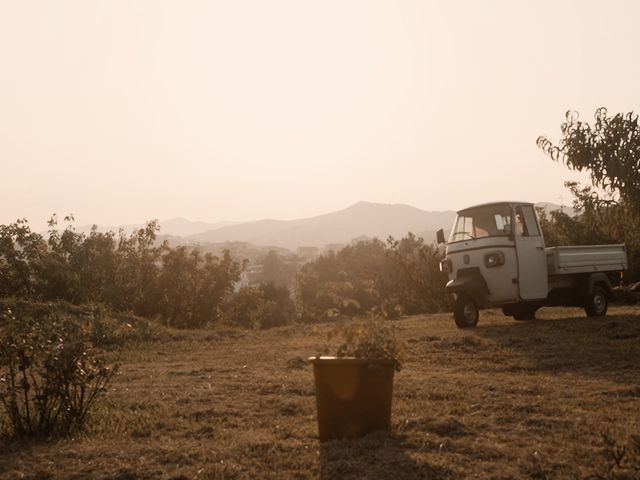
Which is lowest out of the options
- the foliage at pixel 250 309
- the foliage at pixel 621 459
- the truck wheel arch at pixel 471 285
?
the foliage at pixel 250 309

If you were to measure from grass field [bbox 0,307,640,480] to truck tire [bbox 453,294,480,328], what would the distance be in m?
2.88

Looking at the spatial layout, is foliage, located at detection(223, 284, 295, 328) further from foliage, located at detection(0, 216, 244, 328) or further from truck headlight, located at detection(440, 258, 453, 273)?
truck headlight, located at detection(440, 258, 453, 273)

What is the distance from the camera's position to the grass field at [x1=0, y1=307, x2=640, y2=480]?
17.6 ft

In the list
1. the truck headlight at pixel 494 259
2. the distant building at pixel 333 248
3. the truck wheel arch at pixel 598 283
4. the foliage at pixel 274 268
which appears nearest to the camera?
the truck headlight at pixel 494 259

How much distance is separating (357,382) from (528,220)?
34.7ft

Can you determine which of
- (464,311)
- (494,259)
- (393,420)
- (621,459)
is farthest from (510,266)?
(621,459)

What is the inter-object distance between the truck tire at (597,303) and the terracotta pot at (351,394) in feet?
38.3

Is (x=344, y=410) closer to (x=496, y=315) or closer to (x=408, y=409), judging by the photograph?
(x=408, y=409)

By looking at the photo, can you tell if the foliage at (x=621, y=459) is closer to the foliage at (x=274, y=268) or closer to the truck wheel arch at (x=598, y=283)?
the truck wheel arch at (x=598, y=283)

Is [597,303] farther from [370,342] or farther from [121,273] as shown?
[121,273]

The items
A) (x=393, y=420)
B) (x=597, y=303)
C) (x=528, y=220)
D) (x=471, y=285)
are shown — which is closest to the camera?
(x=393, y=420)

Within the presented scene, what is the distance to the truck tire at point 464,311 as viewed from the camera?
612 inches

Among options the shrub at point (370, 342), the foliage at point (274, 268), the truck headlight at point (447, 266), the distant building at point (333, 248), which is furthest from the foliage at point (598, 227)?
the foliage at point (274, 268)

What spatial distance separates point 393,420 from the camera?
6.75 m
